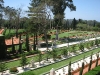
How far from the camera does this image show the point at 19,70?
19891 mm

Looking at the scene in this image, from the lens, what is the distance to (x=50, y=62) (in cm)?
2369

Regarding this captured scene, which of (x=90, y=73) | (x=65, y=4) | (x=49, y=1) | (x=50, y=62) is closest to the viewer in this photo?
(x=90, y=73)

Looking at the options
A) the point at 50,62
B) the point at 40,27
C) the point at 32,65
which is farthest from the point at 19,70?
the point at 40,27

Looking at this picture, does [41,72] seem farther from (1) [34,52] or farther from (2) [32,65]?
(1) [34,52]

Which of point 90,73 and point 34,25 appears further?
point 34,25

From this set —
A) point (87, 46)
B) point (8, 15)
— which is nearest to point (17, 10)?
point (8, 15)

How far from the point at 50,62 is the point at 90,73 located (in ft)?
25.2

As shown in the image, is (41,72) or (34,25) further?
(34,25)

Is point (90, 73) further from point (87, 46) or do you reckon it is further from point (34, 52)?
point (87, 46)

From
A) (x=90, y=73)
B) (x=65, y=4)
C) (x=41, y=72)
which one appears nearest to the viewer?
(x=90, y=73)

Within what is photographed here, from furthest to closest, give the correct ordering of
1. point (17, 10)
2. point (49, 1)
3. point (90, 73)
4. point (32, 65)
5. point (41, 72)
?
point (17, 10), point (49, 1), point (32, 65), point (41, 72), point (90, 73)

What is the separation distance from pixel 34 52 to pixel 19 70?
8365 mm

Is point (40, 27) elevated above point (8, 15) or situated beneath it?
situated beneath

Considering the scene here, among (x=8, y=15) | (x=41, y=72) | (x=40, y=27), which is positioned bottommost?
(x=41, y=72)
